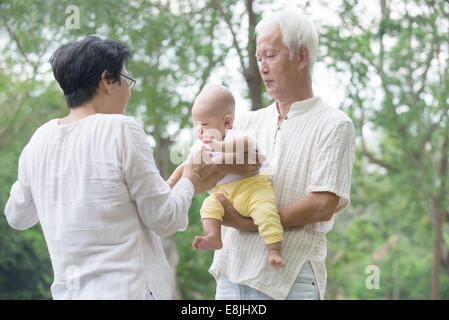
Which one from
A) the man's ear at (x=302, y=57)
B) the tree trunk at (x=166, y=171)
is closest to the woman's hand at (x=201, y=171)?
the man's ear at (x=302, y=57)

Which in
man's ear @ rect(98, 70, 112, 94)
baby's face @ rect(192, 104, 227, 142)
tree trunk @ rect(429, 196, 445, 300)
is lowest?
tree trunk @ rect(429, 196, 445, 300)

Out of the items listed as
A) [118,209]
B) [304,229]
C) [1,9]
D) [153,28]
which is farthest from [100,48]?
[1,9]

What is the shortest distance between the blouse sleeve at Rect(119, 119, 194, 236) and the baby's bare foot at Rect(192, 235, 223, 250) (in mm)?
234

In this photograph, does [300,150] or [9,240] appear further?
[9,240]

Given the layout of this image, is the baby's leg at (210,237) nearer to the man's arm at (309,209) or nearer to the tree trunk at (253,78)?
the man's arm at (309,209)

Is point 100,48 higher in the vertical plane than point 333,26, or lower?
lower

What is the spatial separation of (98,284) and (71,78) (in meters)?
0.69

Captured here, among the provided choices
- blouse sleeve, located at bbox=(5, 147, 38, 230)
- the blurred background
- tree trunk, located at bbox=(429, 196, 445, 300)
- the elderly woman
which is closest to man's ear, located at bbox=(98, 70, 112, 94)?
the elderly woman

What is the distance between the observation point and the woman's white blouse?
1786mm

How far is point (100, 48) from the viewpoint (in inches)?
75.6

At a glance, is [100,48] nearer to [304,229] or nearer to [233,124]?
[233,124]

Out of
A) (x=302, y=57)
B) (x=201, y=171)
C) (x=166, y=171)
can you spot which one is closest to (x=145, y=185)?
(x=201, y=171)

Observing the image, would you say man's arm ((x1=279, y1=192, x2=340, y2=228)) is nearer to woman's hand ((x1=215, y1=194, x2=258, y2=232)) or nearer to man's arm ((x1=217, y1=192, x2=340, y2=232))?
man's arm ((x1=217, y1=192, x2=340, y2=232))

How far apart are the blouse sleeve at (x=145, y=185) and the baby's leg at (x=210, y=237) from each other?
0.78 feet
